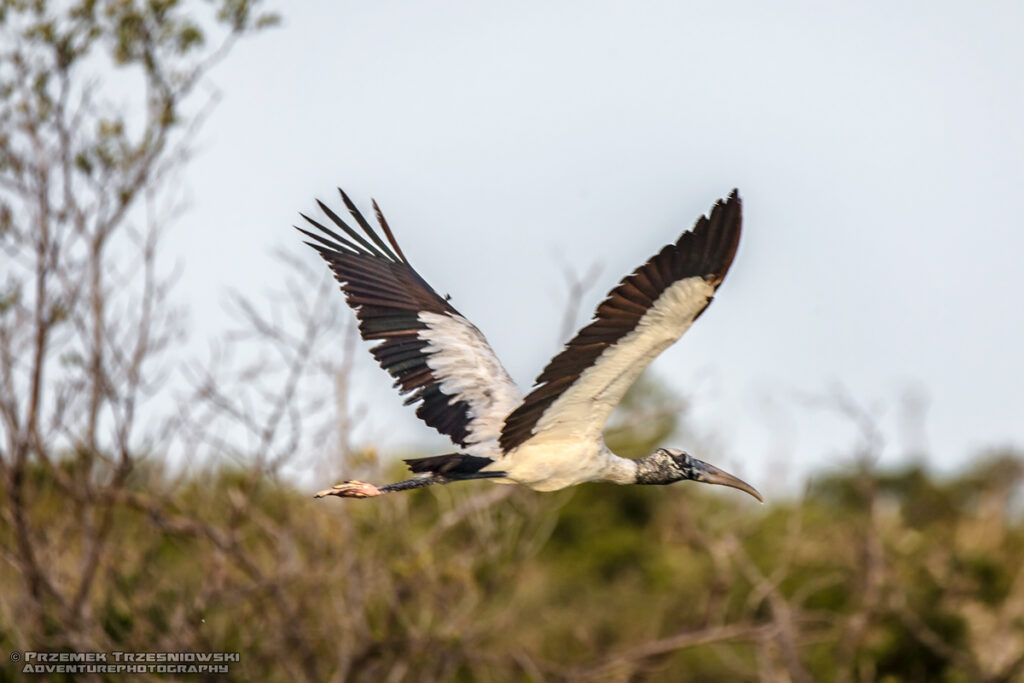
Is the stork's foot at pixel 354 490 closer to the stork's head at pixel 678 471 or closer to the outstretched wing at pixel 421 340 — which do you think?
the outstretched wing at pixel 421 340

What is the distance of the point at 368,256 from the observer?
851cm

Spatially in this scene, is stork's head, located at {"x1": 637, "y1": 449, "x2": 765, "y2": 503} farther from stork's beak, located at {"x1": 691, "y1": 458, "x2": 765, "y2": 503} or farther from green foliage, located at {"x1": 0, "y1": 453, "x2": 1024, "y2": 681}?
green foliage, located at {"x1": 0, "y1": 453, "x2": 1024, "y2": 681}

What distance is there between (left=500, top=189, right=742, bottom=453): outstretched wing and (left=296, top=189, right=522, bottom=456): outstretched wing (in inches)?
35.1

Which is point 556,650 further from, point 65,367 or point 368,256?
point 368,256

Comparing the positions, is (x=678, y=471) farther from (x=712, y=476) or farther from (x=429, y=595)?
(x=429, y=595)

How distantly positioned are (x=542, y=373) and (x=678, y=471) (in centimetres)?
162

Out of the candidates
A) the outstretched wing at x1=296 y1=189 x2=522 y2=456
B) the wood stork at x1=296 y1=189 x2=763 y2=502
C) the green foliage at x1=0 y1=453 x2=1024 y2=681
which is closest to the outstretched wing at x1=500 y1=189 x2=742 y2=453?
the wood stork at x1=296 y1=189 x2=763 y2=502

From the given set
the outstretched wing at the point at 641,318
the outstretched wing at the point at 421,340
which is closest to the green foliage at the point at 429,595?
the outstretched wing at the point at 421,340

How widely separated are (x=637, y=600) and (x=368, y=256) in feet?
48.2

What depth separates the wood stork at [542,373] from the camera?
6.49 m

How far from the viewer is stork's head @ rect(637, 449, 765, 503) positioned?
809 cm

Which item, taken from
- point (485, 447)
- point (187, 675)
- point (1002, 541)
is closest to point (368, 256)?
point (485, 447)

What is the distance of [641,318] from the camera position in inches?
259

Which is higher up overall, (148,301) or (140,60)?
(140,60)
